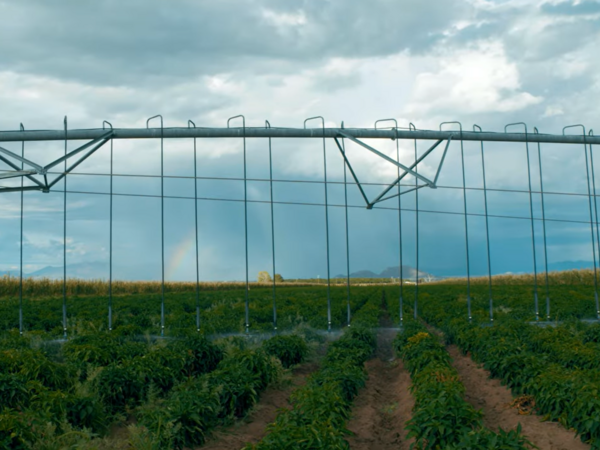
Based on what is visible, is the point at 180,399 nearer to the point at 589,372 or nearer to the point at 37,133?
the point at 589,372

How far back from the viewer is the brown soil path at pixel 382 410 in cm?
841

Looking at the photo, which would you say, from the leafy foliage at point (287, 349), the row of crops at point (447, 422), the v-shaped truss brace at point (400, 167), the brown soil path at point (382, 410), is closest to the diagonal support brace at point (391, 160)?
the v-shaped truss brace at point (400, 167)

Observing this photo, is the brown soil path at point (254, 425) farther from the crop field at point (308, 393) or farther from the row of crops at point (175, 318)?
the row of crops at point (175, 318)

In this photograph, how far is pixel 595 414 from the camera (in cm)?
724

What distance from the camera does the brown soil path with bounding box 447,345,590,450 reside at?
7.77 metres

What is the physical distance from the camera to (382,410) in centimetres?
1018

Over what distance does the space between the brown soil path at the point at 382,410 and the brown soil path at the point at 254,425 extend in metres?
1.28

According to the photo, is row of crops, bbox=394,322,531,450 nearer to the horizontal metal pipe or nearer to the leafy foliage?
the leafy foliage

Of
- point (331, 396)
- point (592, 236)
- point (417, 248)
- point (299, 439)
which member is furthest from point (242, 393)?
point (592, 236)

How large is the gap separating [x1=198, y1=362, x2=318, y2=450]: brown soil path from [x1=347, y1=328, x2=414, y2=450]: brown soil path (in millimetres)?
1277

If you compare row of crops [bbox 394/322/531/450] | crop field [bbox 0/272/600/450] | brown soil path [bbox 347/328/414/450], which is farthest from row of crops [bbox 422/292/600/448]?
brown soil path [bbox 347/328/414/450]

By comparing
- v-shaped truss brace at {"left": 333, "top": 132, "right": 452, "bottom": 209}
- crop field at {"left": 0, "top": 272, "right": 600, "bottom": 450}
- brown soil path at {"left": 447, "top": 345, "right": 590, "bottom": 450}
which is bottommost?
brown soil path at {"left": 447, "top": 345, "right": 590, "bottom": 450}

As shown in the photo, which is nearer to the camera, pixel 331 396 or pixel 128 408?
pixel 331 396

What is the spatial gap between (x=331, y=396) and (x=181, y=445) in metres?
1.96
